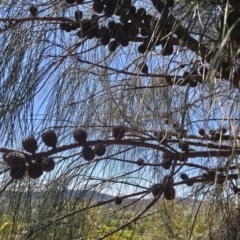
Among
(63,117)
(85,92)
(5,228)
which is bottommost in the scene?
(5,228)

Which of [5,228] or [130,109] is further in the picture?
[5,228]

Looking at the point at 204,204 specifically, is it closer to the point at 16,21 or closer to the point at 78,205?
the point at 78,205

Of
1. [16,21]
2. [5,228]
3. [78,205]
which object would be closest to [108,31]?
[16,21]

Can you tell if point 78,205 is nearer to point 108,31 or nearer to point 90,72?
point 90,72

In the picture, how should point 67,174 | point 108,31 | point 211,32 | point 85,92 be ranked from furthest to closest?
point 85,92
point 67,174
point 108,31
point 211,32

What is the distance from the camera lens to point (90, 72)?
4.36ft

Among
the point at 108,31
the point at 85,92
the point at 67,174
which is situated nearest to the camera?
the point at 108,31

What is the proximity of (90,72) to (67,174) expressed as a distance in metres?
0.26

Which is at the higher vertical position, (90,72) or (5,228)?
(90,72)

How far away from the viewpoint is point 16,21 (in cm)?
116

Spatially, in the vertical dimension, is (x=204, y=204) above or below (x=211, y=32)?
below

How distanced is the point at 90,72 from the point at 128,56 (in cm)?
12

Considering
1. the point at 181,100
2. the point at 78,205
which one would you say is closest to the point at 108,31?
the point at 181,100

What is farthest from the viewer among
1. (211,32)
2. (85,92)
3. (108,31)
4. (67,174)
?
(85,92)
